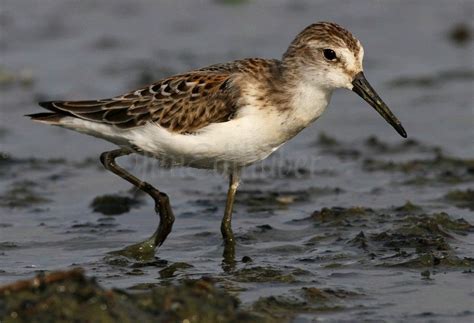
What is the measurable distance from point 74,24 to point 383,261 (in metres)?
10.3

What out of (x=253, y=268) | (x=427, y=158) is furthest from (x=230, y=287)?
(x=427, y=158)

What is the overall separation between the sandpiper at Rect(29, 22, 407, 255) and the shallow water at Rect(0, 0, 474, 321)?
0.96 meters

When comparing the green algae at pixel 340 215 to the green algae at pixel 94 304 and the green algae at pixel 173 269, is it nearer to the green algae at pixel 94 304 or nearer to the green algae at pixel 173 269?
the green algae at pixel 173 269

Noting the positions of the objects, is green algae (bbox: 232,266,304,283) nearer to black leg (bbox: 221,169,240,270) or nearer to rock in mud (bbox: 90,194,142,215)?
black leg (bbox: 221,169,240,270)

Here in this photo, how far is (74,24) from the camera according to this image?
59.9ft

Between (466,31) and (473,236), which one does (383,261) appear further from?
(466,31)

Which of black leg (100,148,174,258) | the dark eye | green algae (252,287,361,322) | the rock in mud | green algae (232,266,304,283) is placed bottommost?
green algae (252,287,361,322)

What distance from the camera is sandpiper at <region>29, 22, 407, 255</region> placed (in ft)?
30.3

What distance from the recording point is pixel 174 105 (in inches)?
376

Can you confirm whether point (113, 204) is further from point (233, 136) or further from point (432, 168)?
point (432, 168)

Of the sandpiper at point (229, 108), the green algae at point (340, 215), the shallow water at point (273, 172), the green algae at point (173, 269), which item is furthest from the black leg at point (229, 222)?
the green algae at point (340, 215)

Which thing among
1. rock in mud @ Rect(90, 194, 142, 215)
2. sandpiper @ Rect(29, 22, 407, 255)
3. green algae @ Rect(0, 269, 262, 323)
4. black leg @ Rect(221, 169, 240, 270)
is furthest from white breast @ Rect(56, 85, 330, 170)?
green algae @ Rect(0, 269, 262, 323)

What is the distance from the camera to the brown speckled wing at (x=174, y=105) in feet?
30.7

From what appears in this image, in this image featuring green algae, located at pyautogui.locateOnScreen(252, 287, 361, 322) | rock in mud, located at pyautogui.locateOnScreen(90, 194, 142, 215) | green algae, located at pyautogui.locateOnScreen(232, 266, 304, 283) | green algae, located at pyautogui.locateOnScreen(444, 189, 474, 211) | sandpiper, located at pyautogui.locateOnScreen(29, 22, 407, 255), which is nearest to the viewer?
green algae, located at pyautogui.locateOnScreen(252, 287, 361, 322)
